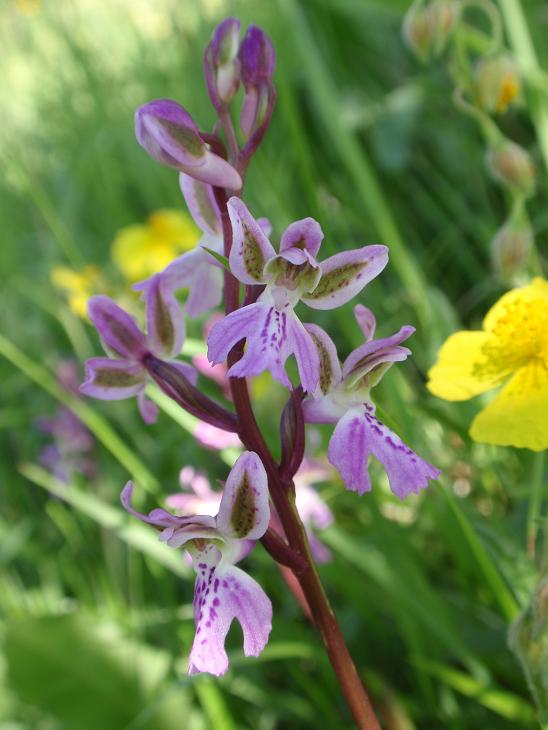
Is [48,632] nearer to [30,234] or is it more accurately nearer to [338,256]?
[338,256]

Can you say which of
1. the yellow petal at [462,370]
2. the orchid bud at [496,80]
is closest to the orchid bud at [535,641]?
the yellow petal at [462,370]

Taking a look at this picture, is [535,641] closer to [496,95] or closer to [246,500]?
[246,500]

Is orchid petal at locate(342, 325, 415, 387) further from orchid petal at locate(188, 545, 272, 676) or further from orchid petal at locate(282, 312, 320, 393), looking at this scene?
orchid petal at locate(188, 545, 272, 676)

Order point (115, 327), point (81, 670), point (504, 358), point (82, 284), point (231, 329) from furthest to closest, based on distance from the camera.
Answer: point (82, 284)
point (81, 670)
point (504, 358)
point (115, 327)
point (231, 329)

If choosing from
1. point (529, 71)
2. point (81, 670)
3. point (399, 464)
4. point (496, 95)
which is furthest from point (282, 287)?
point (81, 670)

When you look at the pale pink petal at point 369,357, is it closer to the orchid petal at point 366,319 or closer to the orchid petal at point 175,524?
the orchid petal at point 366,319

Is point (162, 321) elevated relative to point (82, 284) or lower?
elevated

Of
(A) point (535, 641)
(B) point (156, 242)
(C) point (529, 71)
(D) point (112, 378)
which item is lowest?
(B) point (156, 242)
